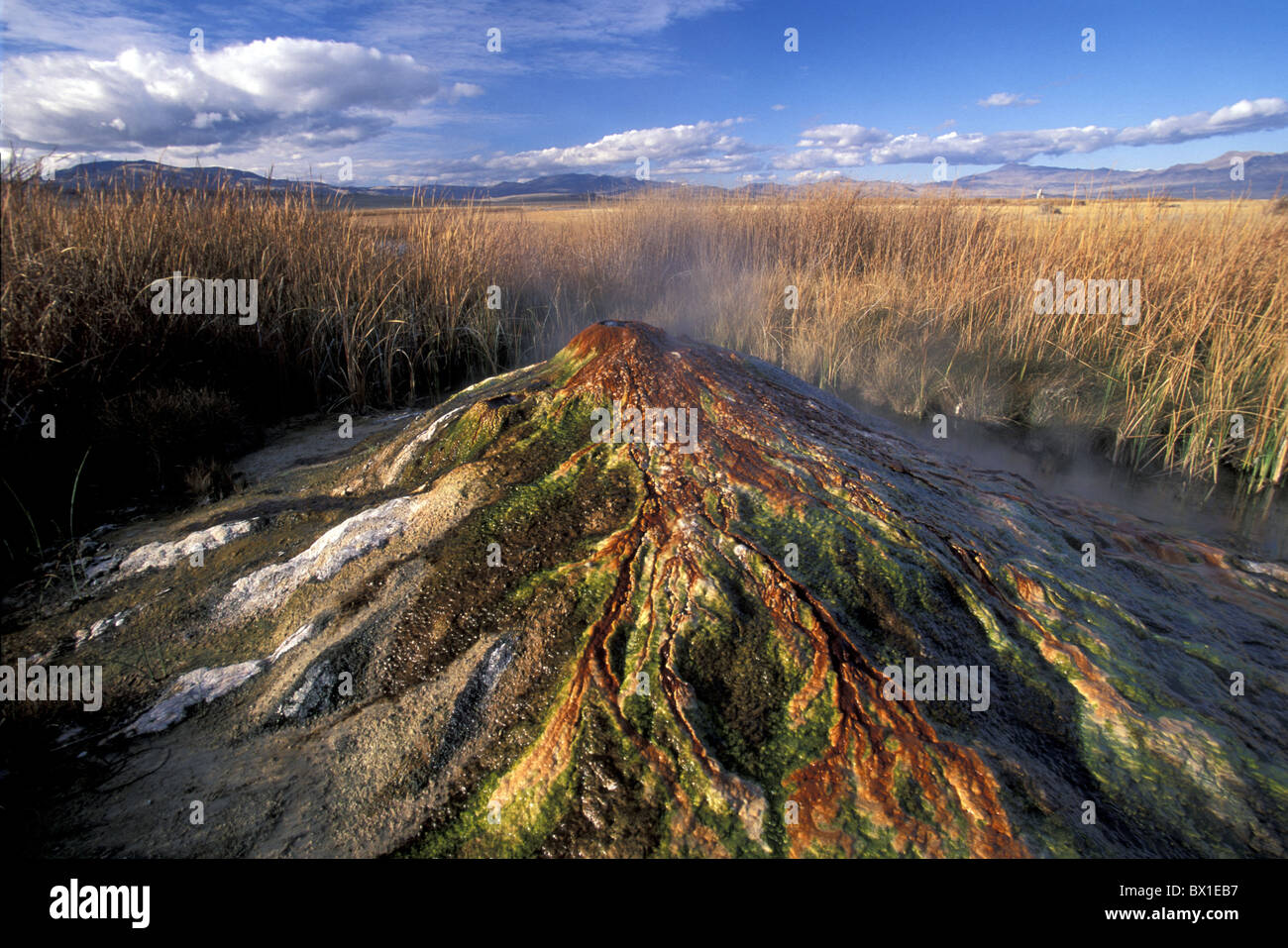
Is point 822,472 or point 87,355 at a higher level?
point 87,355

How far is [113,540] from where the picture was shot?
418cm

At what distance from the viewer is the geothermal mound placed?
1762mm

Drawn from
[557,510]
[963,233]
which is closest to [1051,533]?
[557,510]

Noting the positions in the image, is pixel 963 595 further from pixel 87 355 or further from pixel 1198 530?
pixel 87 355

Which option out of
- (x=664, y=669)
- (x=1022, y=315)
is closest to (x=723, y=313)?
(x=1022, y=315)

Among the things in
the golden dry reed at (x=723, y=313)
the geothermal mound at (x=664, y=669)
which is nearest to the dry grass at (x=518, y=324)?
the golden dry reed at (x=723, y=313)

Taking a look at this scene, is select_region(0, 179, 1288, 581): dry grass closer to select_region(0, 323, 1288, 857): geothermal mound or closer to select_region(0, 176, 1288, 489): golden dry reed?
select_region(0, 176, 1288, 489): golden dry reed

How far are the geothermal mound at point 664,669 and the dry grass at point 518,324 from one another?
2.67 metres

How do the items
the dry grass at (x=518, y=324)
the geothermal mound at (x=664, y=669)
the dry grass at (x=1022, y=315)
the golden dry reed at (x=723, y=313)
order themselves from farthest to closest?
1. the dry grass at (x=1022, y=315)
2. the golden dry reed at (x=723, y=313)
3. the dry grass at (x=518, y=324)
4. the geothermal mound at (x=664, y=669)

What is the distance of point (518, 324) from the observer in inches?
332

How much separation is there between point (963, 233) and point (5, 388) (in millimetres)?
11447

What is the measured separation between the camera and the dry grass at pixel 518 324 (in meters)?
5.07

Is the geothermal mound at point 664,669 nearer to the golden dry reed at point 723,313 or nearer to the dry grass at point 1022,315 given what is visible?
the golden dry reed at point 723,313

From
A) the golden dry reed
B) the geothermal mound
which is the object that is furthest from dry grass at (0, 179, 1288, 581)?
the geothermal mound
